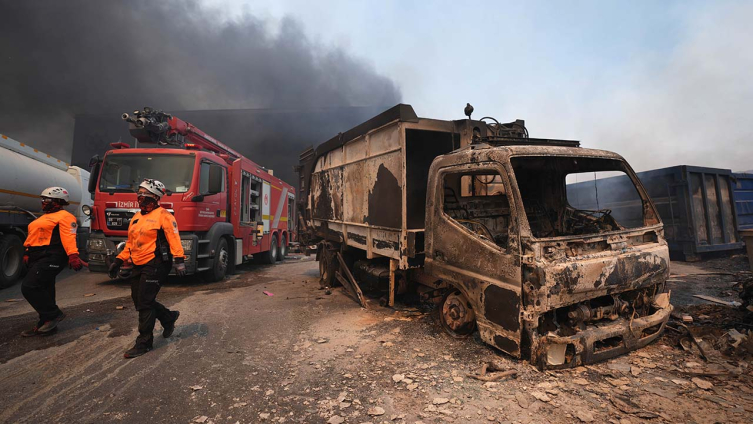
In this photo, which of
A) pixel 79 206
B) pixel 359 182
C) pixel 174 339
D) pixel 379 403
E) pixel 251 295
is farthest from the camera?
pixel 79 206

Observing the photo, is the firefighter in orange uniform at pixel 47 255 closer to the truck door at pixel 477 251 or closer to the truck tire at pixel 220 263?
the truck tire at pixel 220 263

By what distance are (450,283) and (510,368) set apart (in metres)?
1.02

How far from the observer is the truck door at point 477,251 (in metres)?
2.98

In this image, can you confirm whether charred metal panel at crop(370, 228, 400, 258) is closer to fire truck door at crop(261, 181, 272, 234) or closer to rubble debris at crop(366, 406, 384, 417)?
rubble debris at crop(366, 406, 384, 417)

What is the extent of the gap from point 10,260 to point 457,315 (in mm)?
9260

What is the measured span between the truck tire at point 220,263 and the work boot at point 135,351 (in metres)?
3.75

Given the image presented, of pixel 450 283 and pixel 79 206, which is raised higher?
pixel 79 206

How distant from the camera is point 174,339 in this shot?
3947mm

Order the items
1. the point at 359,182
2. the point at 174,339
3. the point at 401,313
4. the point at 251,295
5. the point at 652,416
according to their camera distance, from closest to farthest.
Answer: the point at 652,416 → the point at 174,339 → the point at 401,313 → the point at 359,182 → the point at 251,295

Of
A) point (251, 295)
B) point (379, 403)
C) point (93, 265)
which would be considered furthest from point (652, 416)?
point (93, 265)

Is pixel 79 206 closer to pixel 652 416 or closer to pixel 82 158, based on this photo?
pixel 652 416

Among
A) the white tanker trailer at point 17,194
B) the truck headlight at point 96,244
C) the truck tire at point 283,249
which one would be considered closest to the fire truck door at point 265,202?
the truck tire at point 283,249

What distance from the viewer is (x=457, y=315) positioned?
3.71 metres

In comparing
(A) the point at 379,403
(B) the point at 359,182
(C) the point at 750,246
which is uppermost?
(B) the point at 359,182
